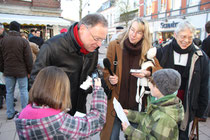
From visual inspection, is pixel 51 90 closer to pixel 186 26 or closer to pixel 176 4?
pixel 186 26

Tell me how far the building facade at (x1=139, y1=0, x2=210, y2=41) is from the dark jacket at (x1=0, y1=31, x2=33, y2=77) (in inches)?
448

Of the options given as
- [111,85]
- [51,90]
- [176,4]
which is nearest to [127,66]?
[111,85]

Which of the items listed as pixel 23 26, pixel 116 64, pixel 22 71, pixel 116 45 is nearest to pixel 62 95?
pixel 116 64

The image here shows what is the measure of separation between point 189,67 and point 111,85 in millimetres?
1108

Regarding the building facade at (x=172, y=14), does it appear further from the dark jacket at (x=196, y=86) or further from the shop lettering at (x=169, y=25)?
the dark jacket at (x=196, y=86)

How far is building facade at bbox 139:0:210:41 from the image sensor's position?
13.6m

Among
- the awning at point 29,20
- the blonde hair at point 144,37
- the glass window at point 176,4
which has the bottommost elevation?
the blonde hair at point 144,37

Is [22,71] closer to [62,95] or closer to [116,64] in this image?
[116,64]

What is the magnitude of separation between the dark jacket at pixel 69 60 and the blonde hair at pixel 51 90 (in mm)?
264

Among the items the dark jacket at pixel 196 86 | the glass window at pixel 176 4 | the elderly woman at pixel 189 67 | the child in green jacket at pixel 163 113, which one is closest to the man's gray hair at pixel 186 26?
the elderly woman at pixel 189 67

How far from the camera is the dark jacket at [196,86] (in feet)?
6.61

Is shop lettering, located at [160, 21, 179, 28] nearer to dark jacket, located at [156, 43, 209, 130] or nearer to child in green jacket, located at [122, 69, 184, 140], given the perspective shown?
dark jacket, located at [156, 43, 209, 130]

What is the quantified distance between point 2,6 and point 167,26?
16182mm

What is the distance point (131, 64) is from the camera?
2.03 metres
